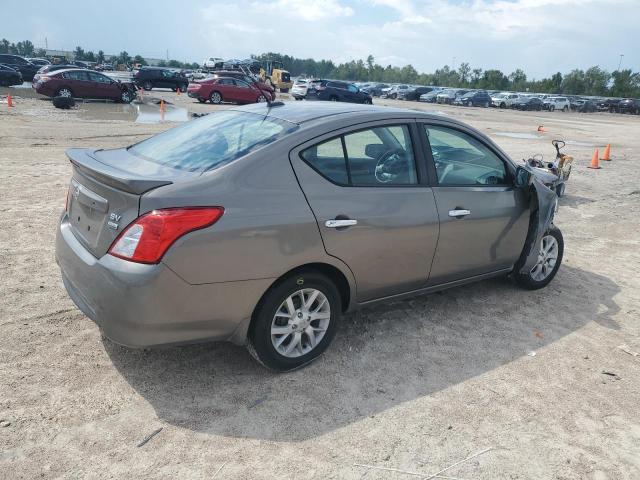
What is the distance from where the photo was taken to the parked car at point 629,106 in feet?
190

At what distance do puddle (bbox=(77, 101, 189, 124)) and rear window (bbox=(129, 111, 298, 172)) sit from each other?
632 inches

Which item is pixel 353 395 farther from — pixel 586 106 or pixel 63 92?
pixel 586 106

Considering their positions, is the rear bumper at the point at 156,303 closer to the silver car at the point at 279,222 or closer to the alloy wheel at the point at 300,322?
the silver car at the point at 279,222

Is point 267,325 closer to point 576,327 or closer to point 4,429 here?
point 4,429

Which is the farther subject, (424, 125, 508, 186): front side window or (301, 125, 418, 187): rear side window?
(424, 125, 508, 186): front side window

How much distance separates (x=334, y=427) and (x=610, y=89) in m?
104

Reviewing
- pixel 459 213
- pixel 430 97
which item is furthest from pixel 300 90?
pixel 459 213

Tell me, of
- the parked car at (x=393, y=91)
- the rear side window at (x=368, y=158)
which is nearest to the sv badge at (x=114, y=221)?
the rear side window at (x=368, y=158)

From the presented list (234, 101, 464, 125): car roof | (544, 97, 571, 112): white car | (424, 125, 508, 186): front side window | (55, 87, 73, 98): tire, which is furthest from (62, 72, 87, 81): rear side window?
(544, 97, 571, 112): white car

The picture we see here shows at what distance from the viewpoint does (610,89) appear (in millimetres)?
90438

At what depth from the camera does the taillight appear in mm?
2877

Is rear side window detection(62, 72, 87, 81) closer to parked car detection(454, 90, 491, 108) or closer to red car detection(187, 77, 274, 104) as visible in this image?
red car detection(187, 77, 274, 104)

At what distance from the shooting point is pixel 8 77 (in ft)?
104

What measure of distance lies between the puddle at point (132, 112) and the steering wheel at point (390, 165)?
54.8 ft
